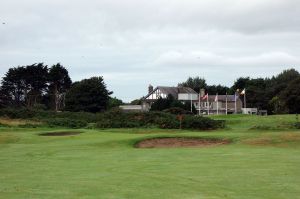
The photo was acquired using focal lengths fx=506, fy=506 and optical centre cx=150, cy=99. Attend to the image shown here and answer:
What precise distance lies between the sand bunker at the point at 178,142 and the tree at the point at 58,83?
273 ft

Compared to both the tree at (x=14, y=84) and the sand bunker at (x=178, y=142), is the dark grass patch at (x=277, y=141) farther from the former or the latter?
the tree at (x=14, y=84)

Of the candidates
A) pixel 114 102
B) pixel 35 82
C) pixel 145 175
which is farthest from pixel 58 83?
pixel 145 175

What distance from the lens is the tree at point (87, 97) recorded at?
10288 centimetres

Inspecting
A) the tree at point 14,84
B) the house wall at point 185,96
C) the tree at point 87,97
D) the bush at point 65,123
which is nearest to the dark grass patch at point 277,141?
the bush at point 65,123

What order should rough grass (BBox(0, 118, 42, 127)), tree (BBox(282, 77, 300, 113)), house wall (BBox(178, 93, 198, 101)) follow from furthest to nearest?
house wall (BBox(178, 93, 198, 101))
tree (BBox(282, 77, 300, 113))
rough grass (BBox(0, 118, 42, 127))

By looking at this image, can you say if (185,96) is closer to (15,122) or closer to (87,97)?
(87,97)

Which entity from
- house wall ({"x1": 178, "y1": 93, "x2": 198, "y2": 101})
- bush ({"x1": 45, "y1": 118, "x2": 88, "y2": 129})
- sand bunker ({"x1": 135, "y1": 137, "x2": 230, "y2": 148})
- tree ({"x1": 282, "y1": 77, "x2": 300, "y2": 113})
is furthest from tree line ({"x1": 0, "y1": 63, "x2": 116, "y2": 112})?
sand bunker ({"x1": 135, "y1": 137, "x2": 230, "y2": 148})

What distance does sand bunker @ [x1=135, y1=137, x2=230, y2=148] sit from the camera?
35.6 m

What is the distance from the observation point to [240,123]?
199ft

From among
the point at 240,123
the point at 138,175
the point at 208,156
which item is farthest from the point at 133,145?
the point at 240,123

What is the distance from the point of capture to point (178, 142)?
37062 millimetres

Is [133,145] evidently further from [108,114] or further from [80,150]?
[108,114]

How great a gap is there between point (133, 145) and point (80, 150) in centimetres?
521

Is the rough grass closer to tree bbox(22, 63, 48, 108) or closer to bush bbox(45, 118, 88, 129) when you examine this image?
bush bbox(45, 118, 88, 129)
